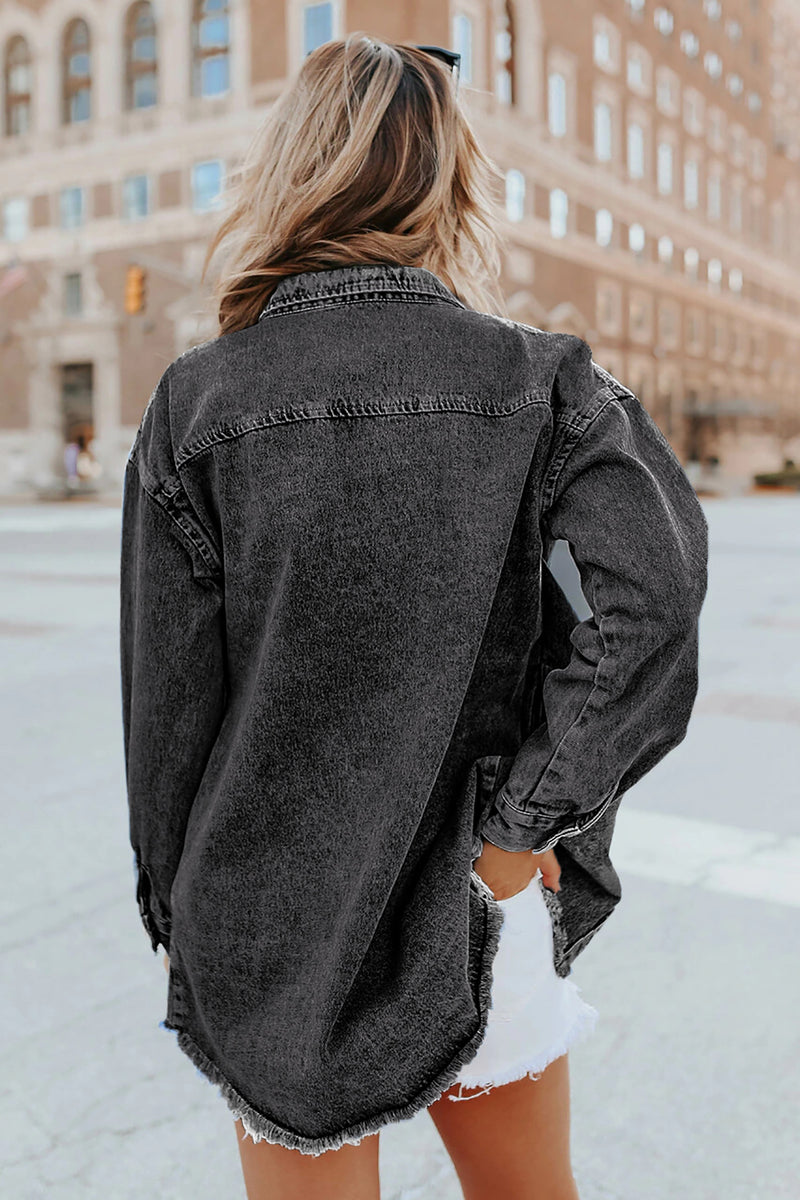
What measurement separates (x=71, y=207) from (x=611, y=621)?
4352cm

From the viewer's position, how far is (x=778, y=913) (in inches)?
147

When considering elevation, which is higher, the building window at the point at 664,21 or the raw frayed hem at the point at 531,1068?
the building window at the point at 664,21

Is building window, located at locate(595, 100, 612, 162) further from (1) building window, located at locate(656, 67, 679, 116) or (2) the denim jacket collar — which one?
(2) the denim jacket collar

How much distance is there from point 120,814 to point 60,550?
13420 mm

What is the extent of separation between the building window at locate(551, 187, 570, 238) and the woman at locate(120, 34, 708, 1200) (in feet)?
137

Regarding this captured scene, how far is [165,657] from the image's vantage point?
1.41 meters

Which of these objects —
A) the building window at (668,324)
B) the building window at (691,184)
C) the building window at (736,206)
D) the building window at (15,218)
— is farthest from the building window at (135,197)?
the building window at (736,206)

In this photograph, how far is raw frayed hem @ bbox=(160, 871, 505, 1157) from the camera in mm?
1332

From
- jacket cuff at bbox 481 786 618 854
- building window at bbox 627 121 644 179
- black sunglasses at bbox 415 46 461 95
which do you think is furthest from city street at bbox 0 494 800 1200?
building window at bbox 627 121 644 179

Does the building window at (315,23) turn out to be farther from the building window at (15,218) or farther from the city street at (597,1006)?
the city street at (597,1006)

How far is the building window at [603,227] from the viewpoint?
1722 inches

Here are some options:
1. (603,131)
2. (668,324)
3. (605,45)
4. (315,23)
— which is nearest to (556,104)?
(603,131)

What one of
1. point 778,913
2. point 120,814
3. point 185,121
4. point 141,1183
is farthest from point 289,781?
point 185,121

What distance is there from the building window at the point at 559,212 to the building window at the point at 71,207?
17.0 meters
